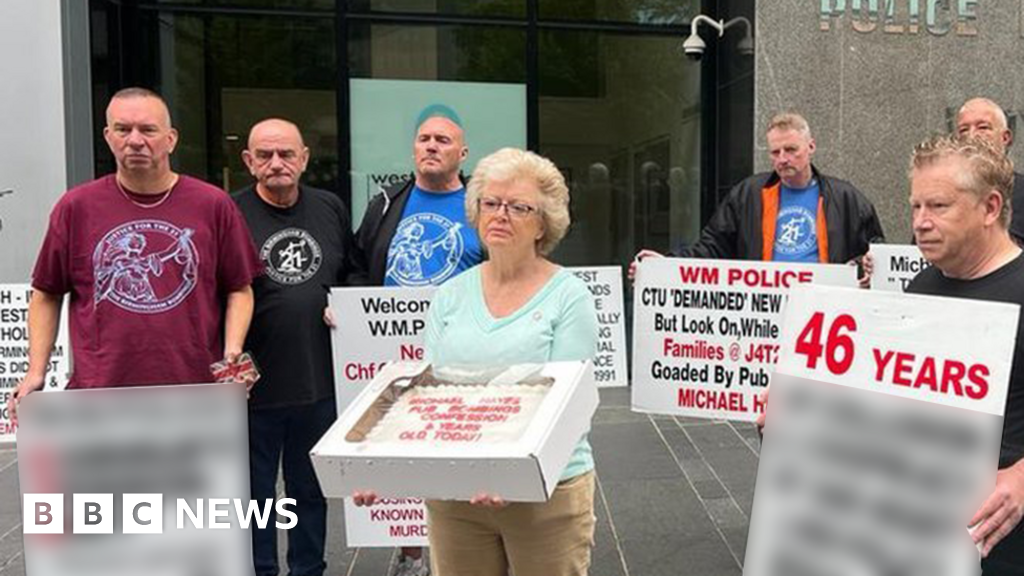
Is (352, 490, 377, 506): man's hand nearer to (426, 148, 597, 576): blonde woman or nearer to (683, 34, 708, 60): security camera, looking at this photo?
(426, 148, 597, 576): blonde woman

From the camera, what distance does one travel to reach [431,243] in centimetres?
364

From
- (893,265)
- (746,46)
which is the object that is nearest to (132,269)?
(893,265)

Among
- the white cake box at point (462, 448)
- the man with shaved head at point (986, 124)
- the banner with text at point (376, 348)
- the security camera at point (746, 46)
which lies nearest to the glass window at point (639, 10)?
the security camera at point (746, 46)

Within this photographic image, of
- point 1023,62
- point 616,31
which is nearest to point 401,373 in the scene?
point 616,31

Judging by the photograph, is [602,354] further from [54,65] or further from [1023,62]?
[1023,62]

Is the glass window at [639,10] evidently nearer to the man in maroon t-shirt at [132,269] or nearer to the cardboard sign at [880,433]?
the man in maroon t-shirt at [132,269]

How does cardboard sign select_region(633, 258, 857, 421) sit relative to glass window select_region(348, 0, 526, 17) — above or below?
below

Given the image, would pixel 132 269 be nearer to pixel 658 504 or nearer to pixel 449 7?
pixel 658 504

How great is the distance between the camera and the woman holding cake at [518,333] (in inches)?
95.9

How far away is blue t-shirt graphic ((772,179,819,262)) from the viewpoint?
425 centimetres

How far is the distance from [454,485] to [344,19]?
21.8 feet

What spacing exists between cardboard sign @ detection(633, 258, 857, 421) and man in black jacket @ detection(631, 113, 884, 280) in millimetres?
233

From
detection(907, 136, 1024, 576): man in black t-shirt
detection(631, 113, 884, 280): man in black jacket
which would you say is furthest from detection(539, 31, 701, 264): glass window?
detection(907, 136, 1024, 576): man in black t-shirt

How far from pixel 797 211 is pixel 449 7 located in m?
4.94
